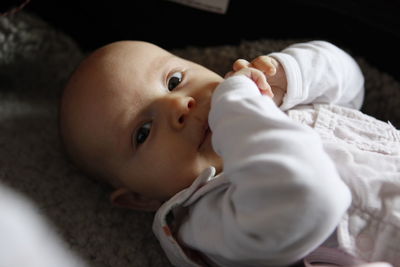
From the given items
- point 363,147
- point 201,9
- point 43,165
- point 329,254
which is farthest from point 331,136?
point 43,165

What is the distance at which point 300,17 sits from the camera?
3.88 feet

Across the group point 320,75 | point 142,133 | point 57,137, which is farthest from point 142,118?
point 320,75

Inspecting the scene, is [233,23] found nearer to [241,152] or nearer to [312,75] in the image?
[312,75]

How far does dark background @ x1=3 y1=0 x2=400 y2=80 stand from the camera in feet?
3.69

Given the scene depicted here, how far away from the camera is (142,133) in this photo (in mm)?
912

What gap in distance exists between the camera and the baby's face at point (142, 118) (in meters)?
0.87

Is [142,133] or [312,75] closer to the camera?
[142,133]

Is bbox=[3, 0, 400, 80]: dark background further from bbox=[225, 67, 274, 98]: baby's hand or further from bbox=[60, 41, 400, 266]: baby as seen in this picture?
bbox=[225, 67, 274, 98]: baby's hand

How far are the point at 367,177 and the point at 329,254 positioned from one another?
151mm

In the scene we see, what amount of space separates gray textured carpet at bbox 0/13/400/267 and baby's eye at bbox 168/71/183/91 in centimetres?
28

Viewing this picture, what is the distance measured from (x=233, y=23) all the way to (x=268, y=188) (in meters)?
0.68

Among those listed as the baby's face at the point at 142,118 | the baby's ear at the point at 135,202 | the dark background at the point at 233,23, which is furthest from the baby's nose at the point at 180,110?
the dark background at the point at 233,23

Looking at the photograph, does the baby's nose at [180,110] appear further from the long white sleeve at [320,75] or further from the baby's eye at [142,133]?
the long white sleeve at [320,75]

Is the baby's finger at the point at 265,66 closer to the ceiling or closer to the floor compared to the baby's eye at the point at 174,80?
closer to the ceiling
